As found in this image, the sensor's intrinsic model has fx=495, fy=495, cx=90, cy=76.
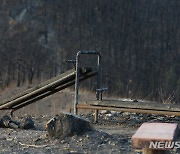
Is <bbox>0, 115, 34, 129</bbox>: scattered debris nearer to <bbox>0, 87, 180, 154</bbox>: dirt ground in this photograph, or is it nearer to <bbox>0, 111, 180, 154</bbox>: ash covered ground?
<bbox>0, 87, 180, 154</bbox>: dirt ground

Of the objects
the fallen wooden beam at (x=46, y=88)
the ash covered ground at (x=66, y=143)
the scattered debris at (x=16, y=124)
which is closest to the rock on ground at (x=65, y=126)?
the ash covered ground at (x=66, y=143)

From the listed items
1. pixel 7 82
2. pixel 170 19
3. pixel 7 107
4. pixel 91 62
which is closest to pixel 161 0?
pixel 170 19

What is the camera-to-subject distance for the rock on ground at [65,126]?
4.95m

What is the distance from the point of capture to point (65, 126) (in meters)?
4.97

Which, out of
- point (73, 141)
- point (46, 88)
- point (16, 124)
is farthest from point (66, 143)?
point (46, 88)

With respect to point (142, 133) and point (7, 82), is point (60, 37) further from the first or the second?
point (142, 133)

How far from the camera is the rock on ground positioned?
195 inches

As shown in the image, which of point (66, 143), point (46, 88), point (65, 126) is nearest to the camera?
point (66, 143)

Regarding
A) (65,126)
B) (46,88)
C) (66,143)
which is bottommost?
(66,143)

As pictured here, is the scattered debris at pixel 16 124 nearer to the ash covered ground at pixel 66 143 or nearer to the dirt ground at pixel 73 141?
the dirt ground at pixel 73 141

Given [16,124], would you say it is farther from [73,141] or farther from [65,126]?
[73,141]

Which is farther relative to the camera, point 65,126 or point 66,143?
point 65,126

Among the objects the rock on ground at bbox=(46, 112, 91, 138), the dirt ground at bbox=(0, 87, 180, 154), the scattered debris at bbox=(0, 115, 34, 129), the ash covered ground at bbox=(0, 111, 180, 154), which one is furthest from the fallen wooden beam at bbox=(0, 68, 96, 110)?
the rock on ground at bbox=(46, 112, 91, 138)

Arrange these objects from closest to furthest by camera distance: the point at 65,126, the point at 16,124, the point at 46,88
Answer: the point at 65,126
the point at 16,124
the point at 46,88
